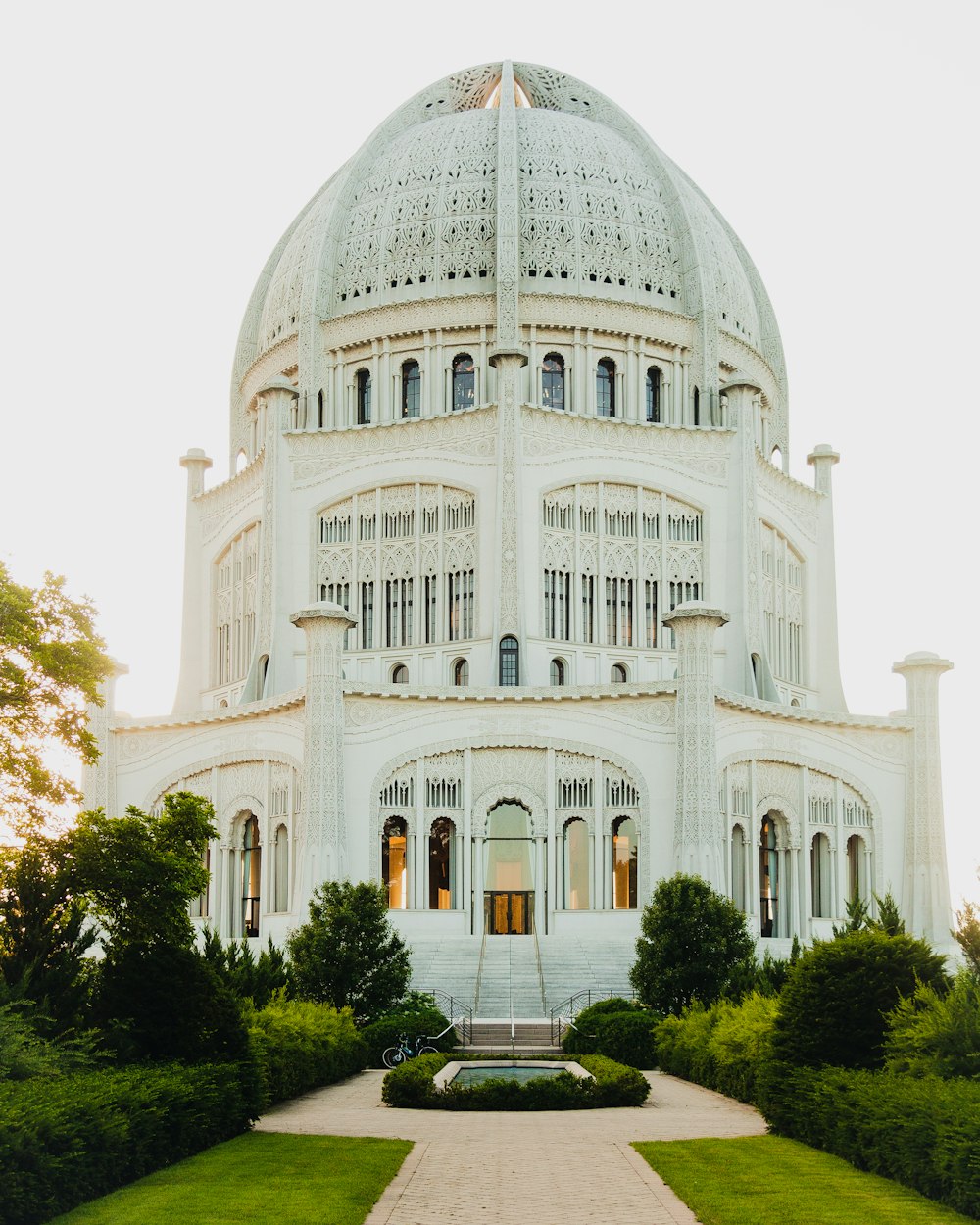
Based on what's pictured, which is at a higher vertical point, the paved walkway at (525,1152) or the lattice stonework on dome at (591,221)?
the lattice stonework on dome at (591,221)

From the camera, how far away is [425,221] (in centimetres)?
6250

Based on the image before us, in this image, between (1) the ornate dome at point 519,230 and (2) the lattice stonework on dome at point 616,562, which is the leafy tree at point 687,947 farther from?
(1) the ornate dome at point 519,230

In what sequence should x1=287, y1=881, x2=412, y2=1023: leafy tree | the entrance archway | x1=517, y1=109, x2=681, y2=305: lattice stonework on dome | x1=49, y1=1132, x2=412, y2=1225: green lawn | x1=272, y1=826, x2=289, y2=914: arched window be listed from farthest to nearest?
x1=517, y1=109, x2=681, y2=305: lattice stonework on dome, x1=272, y1=826, x2=289, y2=914: arched window, the entrance archway, x1=287, y1=881, x2=412, y2=1023: leafy tree, x1=49, y1=1132, x2=412, y2=1225: green lawn

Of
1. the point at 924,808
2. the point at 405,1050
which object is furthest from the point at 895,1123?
the point at 924,808

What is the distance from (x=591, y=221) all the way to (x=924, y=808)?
83.3 ft

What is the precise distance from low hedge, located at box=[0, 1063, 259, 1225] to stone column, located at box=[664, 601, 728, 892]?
28616mm

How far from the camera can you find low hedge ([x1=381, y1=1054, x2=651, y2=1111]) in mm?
25641

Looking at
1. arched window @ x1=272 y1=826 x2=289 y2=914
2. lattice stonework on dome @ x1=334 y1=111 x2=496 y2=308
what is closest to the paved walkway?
arched window @ x1=272 y1=826 x2=289 y2=914

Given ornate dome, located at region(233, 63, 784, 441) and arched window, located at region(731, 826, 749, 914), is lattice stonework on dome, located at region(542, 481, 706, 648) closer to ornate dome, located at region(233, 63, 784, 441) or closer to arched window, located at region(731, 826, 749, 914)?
ornate dome, located at region(233, 63, 784, 441)

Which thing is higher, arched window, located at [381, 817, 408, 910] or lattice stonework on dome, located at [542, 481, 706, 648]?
lattice stonework on dome, located at [542, 481, 706, 648]

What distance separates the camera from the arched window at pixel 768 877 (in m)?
52.8

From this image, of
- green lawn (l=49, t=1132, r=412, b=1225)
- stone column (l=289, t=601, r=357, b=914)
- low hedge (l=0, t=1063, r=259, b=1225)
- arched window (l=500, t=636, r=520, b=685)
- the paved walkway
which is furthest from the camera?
arched window (l=500, t=636, r=520, b=685)

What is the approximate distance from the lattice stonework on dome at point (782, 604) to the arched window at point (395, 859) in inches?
689

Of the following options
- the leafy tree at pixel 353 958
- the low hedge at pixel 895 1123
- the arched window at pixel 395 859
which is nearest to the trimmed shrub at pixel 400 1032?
the leafy tree at pixel 353 958
